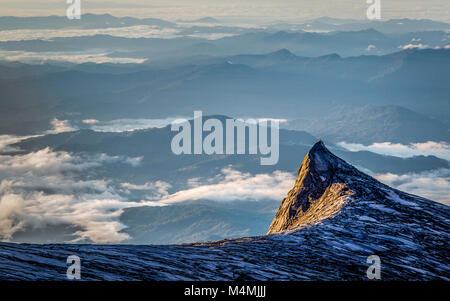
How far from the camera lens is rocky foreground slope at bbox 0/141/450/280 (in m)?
10.1

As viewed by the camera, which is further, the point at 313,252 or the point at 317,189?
the point at 317,189

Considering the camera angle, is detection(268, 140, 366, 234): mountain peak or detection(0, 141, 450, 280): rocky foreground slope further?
detection(268, 140, 366, 234): mountain peak

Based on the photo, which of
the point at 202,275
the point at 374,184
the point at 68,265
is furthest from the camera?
the point at 374,184

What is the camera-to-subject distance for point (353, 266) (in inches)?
463

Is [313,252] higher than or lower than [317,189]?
lower

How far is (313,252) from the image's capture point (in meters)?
12.6

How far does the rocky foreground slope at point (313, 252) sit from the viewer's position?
10078 mm

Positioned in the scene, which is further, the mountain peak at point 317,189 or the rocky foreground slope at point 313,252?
the mountain peak at point 317,189
